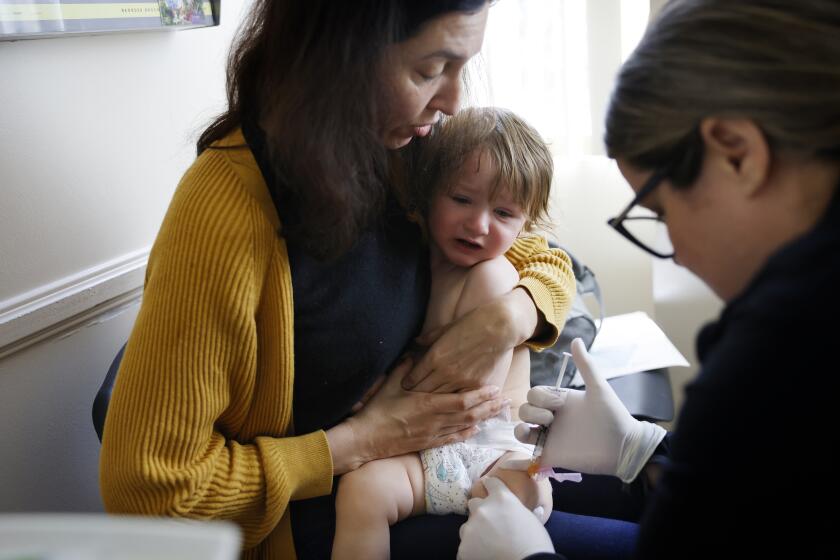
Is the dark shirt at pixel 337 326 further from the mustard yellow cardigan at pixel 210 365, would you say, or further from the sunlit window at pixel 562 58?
the sunlit window at pixel 562 58

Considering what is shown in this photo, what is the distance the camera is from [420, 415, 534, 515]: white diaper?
1341 millimetres

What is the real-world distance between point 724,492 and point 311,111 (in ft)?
2.29

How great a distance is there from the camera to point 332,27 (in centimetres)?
105

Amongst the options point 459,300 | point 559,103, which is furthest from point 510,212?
point 559,103

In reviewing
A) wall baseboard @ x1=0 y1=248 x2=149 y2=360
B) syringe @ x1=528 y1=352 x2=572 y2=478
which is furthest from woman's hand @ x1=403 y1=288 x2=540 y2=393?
wall baseboard @ x1=0 y1=248 x2=149 y2=360

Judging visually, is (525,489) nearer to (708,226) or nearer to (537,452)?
(537,452)

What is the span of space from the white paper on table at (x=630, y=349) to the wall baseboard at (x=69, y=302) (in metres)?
1.07

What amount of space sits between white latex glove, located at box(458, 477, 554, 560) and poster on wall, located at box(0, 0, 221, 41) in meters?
1.10

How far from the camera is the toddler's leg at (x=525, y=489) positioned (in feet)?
4.32

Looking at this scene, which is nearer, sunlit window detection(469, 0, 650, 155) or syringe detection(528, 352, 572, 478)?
syringe detection(528, 352, 572, 478)

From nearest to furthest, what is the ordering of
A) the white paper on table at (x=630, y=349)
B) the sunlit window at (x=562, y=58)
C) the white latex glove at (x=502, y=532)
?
1. the white latex glove at (x=502, y=532)
2. the white paper on table at (x=630, y=349)
3. the sunlit window at (x=562, y=58)

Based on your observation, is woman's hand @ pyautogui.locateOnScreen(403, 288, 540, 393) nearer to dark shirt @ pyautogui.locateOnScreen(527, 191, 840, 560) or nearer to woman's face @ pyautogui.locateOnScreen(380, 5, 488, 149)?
woman's face @ pyautogui.locateOnScreen(380, 5, 488, 149)

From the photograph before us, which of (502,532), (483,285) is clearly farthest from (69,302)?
(502,532)

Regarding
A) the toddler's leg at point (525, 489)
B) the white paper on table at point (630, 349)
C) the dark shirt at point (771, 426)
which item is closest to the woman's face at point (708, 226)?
the dark shirt at point (771, 426)
